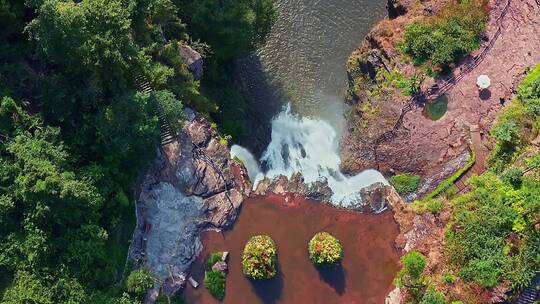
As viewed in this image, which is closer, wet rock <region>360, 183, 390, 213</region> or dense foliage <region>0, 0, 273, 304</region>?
dense foliage <region>0, 0, 273, 304</region>

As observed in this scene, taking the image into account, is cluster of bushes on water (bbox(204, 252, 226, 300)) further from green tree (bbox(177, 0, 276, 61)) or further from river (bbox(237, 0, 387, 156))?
green tree (bbox(177, 0, 276, 61))

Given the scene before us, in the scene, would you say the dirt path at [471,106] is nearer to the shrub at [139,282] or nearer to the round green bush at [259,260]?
the round green bush at [259,260]

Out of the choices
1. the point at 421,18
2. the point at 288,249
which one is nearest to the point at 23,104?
the point at 288,249

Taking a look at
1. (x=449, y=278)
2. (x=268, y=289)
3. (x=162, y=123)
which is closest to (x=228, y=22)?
(x=162, y=123)

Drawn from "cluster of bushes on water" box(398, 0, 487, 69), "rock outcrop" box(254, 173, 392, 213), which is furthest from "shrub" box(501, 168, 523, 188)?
"cluster of bushes on water" box(398, 0, 487, 69)

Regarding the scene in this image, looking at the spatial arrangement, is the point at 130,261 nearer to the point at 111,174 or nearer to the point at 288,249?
the point at 111,174

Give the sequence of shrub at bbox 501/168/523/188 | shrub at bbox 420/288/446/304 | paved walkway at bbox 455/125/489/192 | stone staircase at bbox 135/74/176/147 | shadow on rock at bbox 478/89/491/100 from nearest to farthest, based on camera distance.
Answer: shrub at bbox 420/288/446/304 < stone staircase at bbox 135/74/176/147 < shrub at bbox 501/168/523/188 < paved walkway at bbox 455/125/489/192 < shadow on rock at bbox 478/89/491/100

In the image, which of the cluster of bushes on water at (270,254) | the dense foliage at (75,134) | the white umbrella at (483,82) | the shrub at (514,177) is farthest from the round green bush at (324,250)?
the white umbrella at (483,82)
